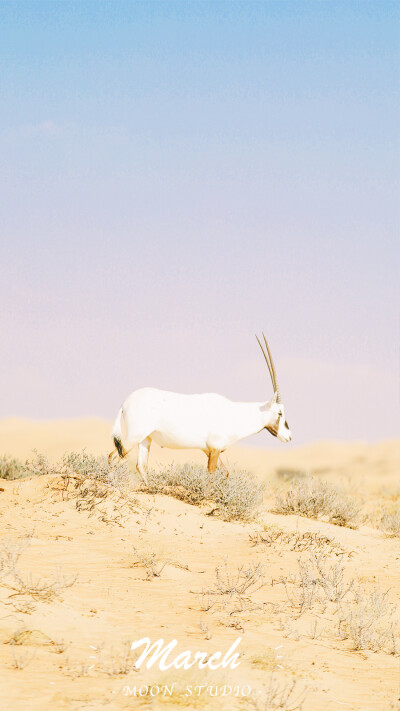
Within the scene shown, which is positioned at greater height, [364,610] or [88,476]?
[88,476]

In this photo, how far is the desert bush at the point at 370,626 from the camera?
627cm

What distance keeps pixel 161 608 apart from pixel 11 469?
7477mm

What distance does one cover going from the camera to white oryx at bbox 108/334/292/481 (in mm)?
12523

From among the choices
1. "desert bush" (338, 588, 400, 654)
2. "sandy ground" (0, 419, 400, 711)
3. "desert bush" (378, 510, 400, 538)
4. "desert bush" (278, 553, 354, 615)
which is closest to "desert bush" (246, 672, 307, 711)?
"sandy ground" (0, 419, 400, 711)

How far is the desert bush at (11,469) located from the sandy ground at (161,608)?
1.93m

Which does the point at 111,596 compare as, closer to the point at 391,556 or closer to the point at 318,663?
the point at 318,663

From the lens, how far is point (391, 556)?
10.4 meters

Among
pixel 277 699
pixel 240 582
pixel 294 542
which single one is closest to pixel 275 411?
pixel 294 542

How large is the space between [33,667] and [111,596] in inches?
81.9

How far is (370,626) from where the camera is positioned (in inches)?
254

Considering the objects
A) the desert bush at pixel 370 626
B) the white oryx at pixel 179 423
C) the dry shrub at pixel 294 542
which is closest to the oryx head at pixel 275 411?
the white oryx at pixel 179 423

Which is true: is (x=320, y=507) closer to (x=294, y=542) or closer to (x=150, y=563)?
(x=294, y=542)

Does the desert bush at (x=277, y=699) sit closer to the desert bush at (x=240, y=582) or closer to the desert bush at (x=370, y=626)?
the desert bush at (x=370, y=626)

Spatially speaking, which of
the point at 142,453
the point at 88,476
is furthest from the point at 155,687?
the point at 142,453
